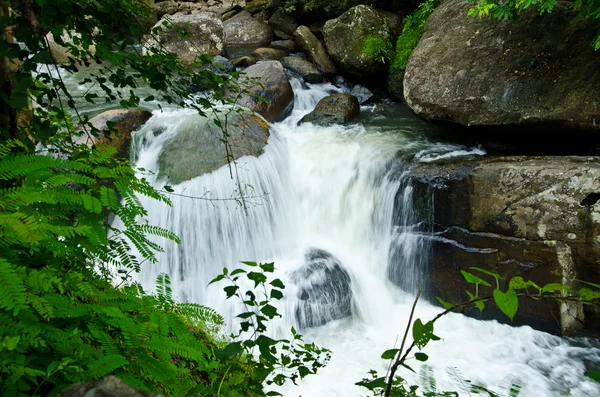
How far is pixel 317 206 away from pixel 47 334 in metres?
5.82

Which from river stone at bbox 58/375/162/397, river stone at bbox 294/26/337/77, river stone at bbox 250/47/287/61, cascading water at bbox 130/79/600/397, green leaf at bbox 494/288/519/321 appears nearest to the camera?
river stone at bbox 58/375/162/397

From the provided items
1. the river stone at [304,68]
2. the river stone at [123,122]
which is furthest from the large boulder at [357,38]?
the river stone at [123,122]

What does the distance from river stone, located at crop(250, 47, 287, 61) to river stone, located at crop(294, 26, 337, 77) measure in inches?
25.7

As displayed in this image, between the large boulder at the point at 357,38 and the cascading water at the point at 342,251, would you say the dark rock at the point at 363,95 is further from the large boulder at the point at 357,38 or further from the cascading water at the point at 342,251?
the cascading water at the point at 342,251

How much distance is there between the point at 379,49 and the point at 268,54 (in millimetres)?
3673

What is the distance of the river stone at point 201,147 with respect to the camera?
22.1 ft

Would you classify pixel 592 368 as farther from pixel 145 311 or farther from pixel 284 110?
pixel 284 110

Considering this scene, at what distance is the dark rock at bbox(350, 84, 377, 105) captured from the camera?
991cm

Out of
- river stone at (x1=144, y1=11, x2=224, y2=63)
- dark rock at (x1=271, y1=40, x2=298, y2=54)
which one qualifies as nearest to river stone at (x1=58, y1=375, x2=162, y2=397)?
river stone at (x1=144, y1=11, x2=224, y2=63)

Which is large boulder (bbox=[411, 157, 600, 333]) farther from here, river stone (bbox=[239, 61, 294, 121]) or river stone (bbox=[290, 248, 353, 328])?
river stone (bbox=[239, 61, 294, 121])

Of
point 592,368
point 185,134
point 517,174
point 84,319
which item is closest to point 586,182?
point 517,174

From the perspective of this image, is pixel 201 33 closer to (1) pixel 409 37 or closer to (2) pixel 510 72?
(1) pixel 409 37

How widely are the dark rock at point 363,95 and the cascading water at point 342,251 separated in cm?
173

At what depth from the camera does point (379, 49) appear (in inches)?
388
